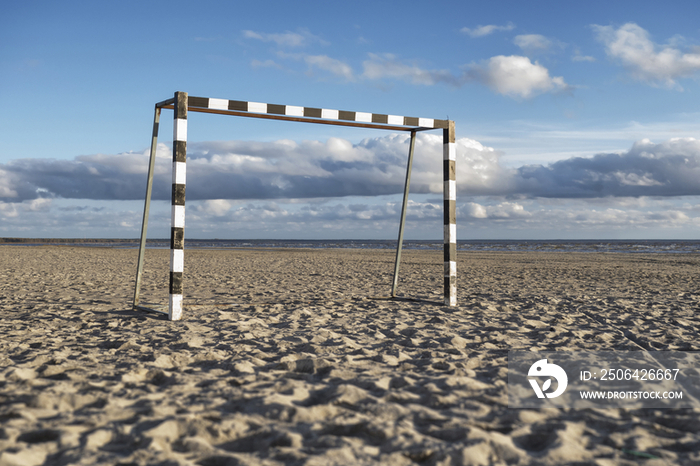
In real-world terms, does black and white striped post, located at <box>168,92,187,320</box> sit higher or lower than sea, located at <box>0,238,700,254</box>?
higher

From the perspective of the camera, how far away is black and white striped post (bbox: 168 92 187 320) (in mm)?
5066

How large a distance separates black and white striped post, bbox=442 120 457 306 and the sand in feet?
1.02

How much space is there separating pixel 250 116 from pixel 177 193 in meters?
1.29

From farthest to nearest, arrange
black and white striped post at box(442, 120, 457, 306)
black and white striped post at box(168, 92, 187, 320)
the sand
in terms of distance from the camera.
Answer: black and white striped post at box(442, 120, 457, 306), black and white striped post at box(168, 92, 187, 320), the sand

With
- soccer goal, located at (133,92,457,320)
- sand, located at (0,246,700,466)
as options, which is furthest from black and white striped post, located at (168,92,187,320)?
sand, located at (0,246,700,466)

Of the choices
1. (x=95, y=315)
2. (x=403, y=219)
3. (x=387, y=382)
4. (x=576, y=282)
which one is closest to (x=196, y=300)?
(x=95, y=315)

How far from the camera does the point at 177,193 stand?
509cm

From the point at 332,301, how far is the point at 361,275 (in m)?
4.99

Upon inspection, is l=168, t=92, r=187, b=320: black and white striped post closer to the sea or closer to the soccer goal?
the soccer goal

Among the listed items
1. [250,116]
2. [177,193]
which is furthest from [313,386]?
[250,116]

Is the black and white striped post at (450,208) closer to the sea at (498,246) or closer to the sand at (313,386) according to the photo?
the sand at (313,386)

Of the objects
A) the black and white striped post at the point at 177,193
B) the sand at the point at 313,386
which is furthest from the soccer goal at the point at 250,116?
the sand at the point at 313,386

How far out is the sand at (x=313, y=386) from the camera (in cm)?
205

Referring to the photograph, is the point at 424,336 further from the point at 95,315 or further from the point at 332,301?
the point at 95,315
